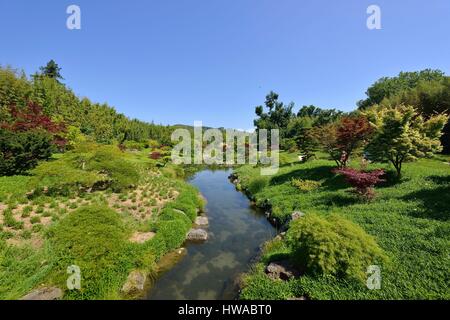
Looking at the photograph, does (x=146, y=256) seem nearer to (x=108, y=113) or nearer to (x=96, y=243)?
(x=96, y=243)

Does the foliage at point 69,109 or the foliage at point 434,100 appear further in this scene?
the foliage at point 69,109

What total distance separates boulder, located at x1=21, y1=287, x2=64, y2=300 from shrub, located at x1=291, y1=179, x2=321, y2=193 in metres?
12.4

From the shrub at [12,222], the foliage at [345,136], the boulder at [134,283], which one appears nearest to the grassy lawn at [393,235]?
the foliage at [345,136]

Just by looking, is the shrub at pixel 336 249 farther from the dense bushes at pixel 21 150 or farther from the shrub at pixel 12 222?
the dense bushes at pixel 21 150

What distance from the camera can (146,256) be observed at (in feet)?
26.2

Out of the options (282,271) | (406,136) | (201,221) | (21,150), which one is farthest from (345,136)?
(21,150)

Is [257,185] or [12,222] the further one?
[257,185]

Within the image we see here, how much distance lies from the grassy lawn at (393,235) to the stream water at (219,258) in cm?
99

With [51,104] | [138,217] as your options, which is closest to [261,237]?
[138,217]

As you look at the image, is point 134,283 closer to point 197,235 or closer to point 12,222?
point 197,235

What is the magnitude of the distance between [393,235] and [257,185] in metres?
10.7

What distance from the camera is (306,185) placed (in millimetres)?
14602

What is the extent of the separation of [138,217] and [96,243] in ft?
14.6

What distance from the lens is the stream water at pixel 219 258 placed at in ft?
23.9
